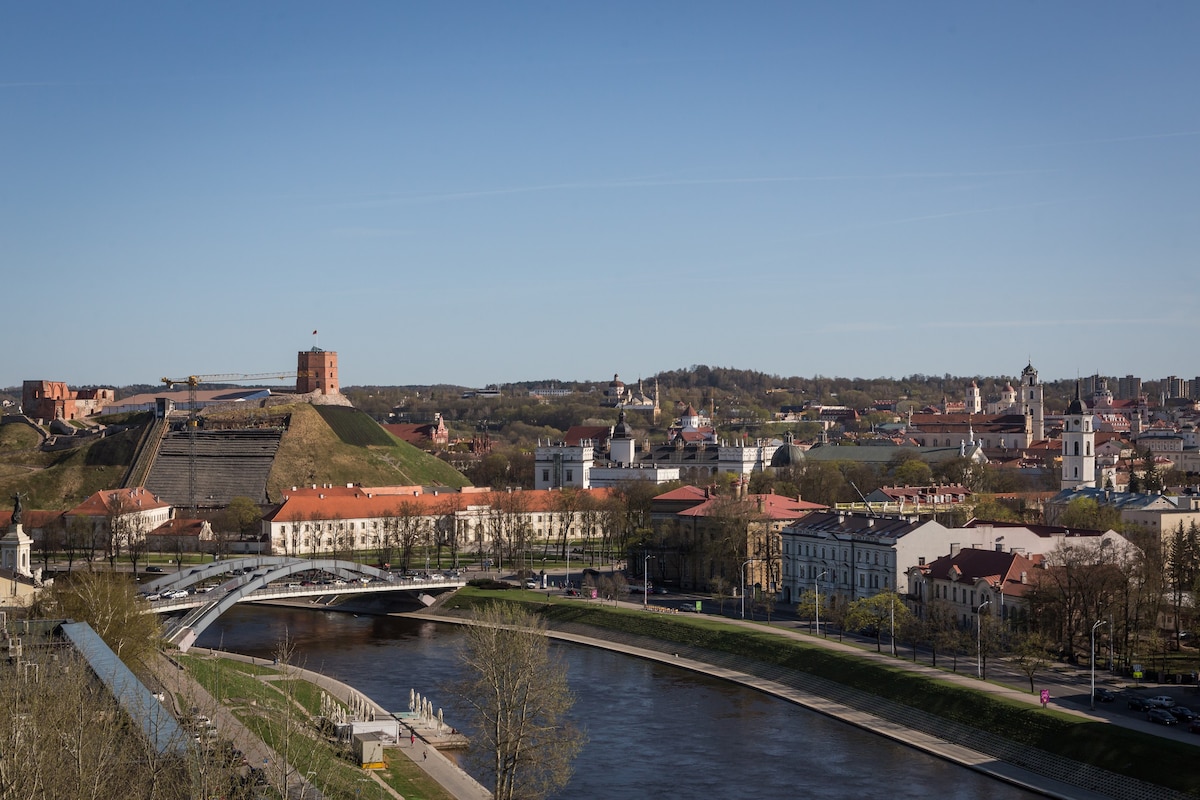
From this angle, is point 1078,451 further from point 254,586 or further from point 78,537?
point 78,537

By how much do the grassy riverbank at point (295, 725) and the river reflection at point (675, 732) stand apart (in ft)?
12.6

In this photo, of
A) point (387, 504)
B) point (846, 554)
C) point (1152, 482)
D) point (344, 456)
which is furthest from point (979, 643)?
point (344, 456)

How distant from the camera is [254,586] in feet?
246

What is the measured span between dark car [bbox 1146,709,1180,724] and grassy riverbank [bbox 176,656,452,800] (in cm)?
2163

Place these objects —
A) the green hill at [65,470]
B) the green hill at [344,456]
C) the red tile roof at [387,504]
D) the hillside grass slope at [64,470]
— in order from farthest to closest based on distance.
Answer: the green hill at [344,456]
the green hill at [65,470]
the hillside grass slope at [64,470]
the red tile roof at [387,504]

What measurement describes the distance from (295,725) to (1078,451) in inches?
3610

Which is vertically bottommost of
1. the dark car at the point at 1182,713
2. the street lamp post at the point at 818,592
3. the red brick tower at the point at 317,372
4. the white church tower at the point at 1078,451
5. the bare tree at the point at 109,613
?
the dark car at the point at 1182,713

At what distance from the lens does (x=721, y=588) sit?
79625 millimetres

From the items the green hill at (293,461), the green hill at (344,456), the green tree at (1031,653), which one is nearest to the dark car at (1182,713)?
the green tree at (1031,653)

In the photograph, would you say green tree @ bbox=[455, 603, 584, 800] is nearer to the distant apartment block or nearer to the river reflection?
the river reflection

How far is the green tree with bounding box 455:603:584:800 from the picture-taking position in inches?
1671

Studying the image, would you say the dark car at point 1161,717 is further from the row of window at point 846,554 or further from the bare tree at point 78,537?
the bare tree at point 78,537

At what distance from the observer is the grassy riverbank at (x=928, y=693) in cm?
4244

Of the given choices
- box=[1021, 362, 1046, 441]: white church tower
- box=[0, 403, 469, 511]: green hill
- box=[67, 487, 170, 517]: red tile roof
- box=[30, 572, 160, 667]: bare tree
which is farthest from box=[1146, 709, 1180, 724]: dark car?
box=[1021, 362, 1046, 441]: white church tower
